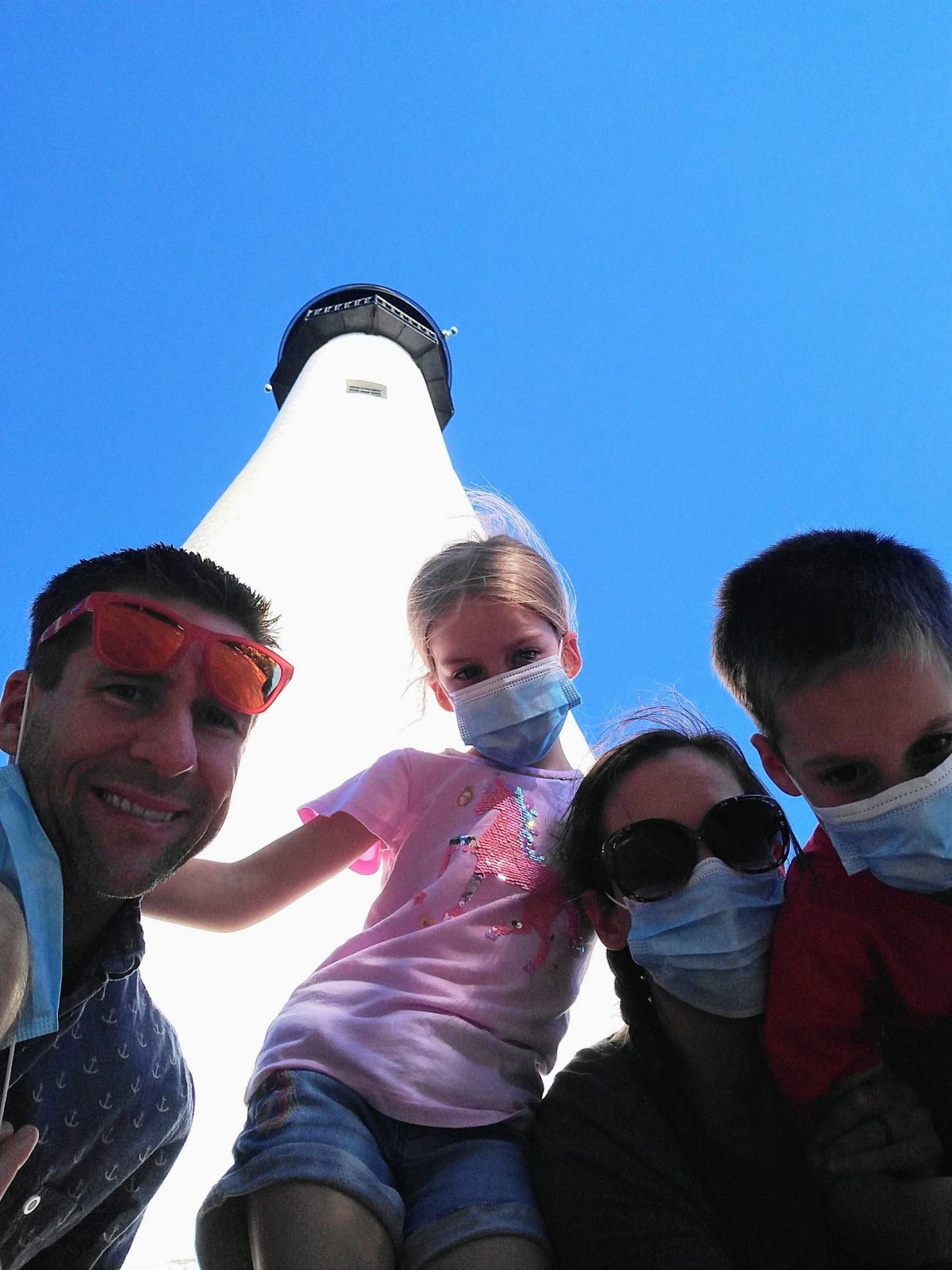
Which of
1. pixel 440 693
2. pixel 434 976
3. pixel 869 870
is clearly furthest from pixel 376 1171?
pixel 440 693

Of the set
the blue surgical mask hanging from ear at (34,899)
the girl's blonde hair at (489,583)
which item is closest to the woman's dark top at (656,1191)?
the blue surgical mask hanging from ear at (34,899)

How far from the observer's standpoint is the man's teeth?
4.53 feet

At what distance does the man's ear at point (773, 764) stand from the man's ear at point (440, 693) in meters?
0.77

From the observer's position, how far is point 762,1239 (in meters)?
1.23

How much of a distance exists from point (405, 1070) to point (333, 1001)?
0.64 feet

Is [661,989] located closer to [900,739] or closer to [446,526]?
[900,739]

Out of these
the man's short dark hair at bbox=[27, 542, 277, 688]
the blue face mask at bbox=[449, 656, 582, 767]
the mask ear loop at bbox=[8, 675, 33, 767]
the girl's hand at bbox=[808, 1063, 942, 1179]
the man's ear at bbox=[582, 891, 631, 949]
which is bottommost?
the girl's hand at bbox=[808, 1063, 942, 1179]

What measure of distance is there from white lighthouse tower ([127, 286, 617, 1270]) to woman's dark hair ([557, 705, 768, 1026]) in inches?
32.5

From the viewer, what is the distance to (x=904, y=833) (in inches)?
49.2

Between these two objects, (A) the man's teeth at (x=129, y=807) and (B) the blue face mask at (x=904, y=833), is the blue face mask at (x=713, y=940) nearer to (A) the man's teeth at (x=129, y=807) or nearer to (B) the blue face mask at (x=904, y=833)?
(B) the blue face mask at (x=904, y=833)

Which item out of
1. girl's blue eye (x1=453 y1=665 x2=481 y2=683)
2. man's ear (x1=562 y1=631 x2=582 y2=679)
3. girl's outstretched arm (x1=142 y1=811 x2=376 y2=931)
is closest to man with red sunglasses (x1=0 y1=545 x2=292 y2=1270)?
girl's outstretched arm (x1=142 y1=811 x2=376 y2=931)

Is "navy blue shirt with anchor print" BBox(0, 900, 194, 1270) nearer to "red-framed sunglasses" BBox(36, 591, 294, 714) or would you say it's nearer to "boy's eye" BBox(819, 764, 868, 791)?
"red-framed sunglasses" BBox(36, 591, 294, 714)

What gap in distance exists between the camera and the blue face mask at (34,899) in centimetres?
109

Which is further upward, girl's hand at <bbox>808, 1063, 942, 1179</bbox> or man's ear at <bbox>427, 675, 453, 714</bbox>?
man's ear at <bbox>427, 675, 453, 714</bbox>
